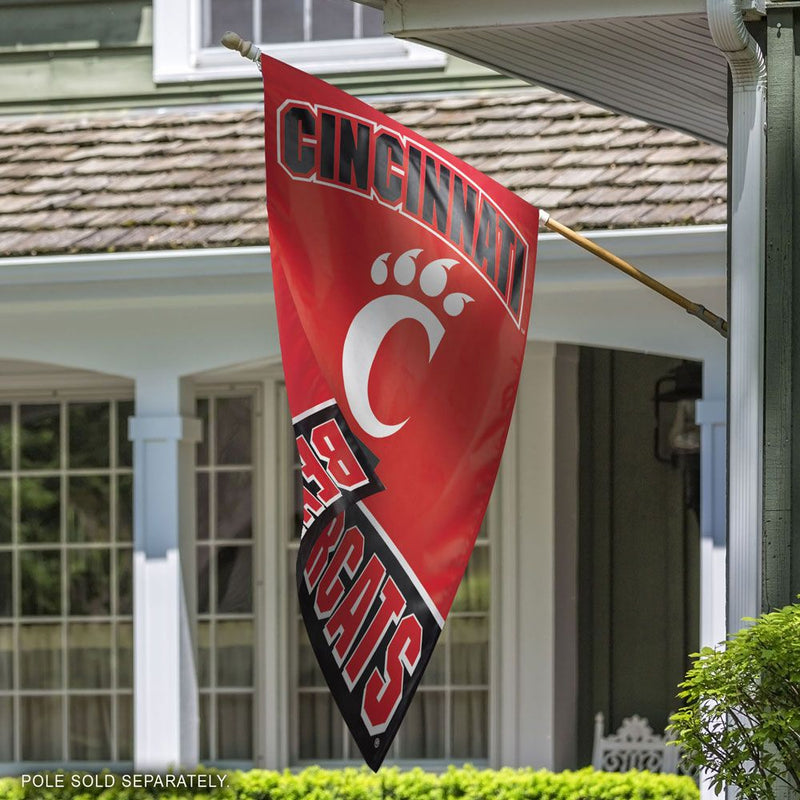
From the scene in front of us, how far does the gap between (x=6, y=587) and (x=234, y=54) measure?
3509mm

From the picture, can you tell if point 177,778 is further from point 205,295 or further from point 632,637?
point 632,637

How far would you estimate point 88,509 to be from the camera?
360 inches

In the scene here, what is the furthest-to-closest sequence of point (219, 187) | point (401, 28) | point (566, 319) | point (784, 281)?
point (219, 187), point (566, 319), point (401, 28), point (784, 281)

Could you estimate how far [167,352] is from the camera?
7.49 metres

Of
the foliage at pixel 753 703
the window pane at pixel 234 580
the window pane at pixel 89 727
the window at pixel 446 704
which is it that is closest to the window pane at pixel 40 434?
the window pane at pixel 234 580

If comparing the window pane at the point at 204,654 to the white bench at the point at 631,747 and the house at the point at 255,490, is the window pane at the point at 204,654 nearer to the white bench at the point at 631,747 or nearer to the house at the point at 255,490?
the house at the point at 255,490

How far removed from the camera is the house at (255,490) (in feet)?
26.7

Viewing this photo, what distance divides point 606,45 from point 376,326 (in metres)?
1.16

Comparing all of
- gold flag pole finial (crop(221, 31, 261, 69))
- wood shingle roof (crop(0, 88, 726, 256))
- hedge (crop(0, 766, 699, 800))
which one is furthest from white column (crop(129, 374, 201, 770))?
gold flag pole finial (crop(221, 31, 261, 69))

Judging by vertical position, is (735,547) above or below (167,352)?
below

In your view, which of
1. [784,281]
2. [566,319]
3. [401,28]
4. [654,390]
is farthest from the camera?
[654,390]

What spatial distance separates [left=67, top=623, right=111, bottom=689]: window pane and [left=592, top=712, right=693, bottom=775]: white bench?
9.76 feet

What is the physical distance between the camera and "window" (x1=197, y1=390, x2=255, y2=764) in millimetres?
8969

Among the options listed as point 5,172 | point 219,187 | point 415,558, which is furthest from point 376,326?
point 5,172
